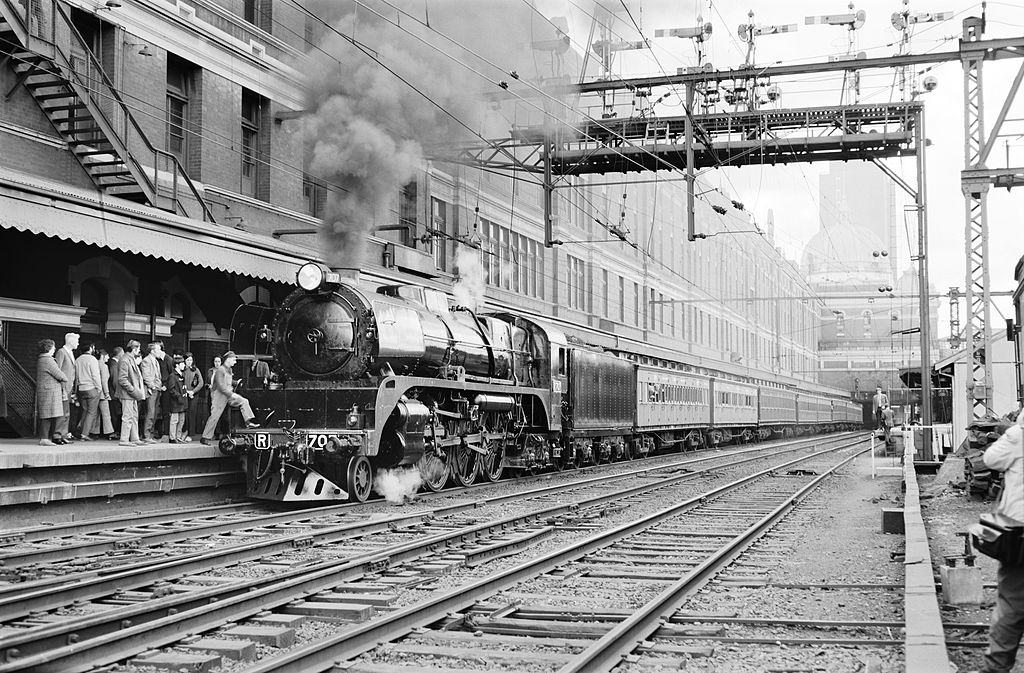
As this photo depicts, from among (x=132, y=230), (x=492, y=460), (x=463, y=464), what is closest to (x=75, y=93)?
(x=132, y=230)

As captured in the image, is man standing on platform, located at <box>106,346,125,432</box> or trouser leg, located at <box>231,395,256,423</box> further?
man standing on platform, located at <box>106,346,125,432</box>

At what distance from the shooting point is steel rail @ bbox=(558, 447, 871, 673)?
579cm

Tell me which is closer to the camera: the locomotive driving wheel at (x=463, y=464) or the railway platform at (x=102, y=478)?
the railway platform at (x=102, y=478)

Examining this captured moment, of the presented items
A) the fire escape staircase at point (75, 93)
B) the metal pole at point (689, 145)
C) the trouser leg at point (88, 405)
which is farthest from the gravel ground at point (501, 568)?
the fire escape staircase at point (75, 93)

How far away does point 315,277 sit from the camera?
13.7 meters

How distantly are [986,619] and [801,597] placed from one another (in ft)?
4.57

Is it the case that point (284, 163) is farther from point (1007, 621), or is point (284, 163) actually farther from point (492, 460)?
point (1007, 621)

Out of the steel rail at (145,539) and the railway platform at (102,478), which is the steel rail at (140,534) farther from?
the railway platform at (102,478)

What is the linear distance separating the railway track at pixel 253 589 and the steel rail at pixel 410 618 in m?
0.46

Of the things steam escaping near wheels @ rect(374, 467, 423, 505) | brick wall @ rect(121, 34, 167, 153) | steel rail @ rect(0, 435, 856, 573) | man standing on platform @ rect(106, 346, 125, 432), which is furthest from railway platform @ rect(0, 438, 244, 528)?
brick wall @ rect(121, 34, 167, 153)

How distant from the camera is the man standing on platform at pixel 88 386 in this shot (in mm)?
13539

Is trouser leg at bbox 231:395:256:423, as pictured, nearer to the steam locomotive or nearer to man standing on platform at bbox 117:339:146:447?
the steam locomotive

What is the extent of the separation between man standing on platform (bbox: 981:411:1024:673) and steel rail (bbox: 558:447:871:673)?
202 cm

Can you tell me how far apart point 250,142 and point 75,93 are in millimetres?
6189
